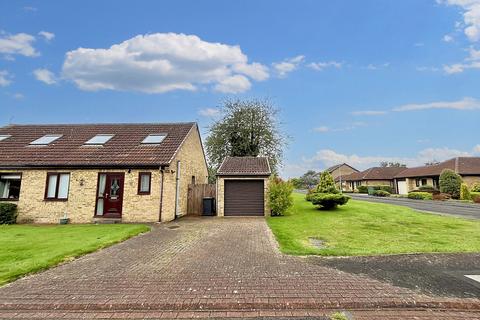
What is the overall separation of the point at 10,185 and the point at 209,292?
1610cm

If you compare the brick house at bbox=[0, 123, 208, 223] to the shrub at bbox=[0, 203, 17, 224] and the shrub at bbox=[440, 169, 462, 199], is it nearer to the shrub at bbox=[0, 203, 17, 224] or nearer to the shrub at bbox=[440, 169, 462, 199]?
the shrub at bbox=[0, 203, 17, 224]

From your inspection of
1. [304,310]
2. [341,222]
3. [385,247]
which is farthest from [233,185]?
[304,310]

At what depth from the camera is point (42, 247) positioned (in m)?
8.20

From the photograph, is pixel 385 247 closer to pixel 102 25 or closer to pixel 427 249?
pixel 427 249

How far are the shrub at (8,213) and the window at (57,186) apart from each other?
1.68 m

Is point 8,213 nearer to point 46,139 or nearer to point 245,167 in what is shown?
point 46,139

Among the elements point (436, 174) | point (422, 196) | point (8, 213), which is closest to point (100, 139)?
point (8, 213)

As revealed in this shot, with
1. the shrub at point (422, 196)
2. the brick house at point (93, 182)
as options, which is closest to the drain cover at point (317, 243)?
the brick house at point (93, 182)

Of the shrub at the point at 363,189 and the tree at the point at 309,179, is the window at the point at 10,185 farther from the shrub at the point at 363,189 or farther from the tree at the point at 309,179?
the tree at the point at 309,179

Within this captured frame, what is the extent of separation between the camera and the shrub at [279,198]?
16.2 m

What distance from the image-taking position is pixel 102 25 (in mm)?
14211

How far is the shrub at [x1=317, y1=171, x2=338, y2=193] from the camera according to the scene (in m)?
18.2

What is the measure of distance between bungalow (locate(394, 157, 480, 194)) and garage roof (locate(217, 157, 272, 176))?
1289 inches

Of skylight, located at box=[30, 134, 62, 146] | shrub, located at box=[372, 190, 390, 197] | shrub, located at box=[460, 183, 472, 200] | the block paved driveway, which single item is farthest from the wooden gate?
shrub, located at box=[372, 190, 390, 197]
